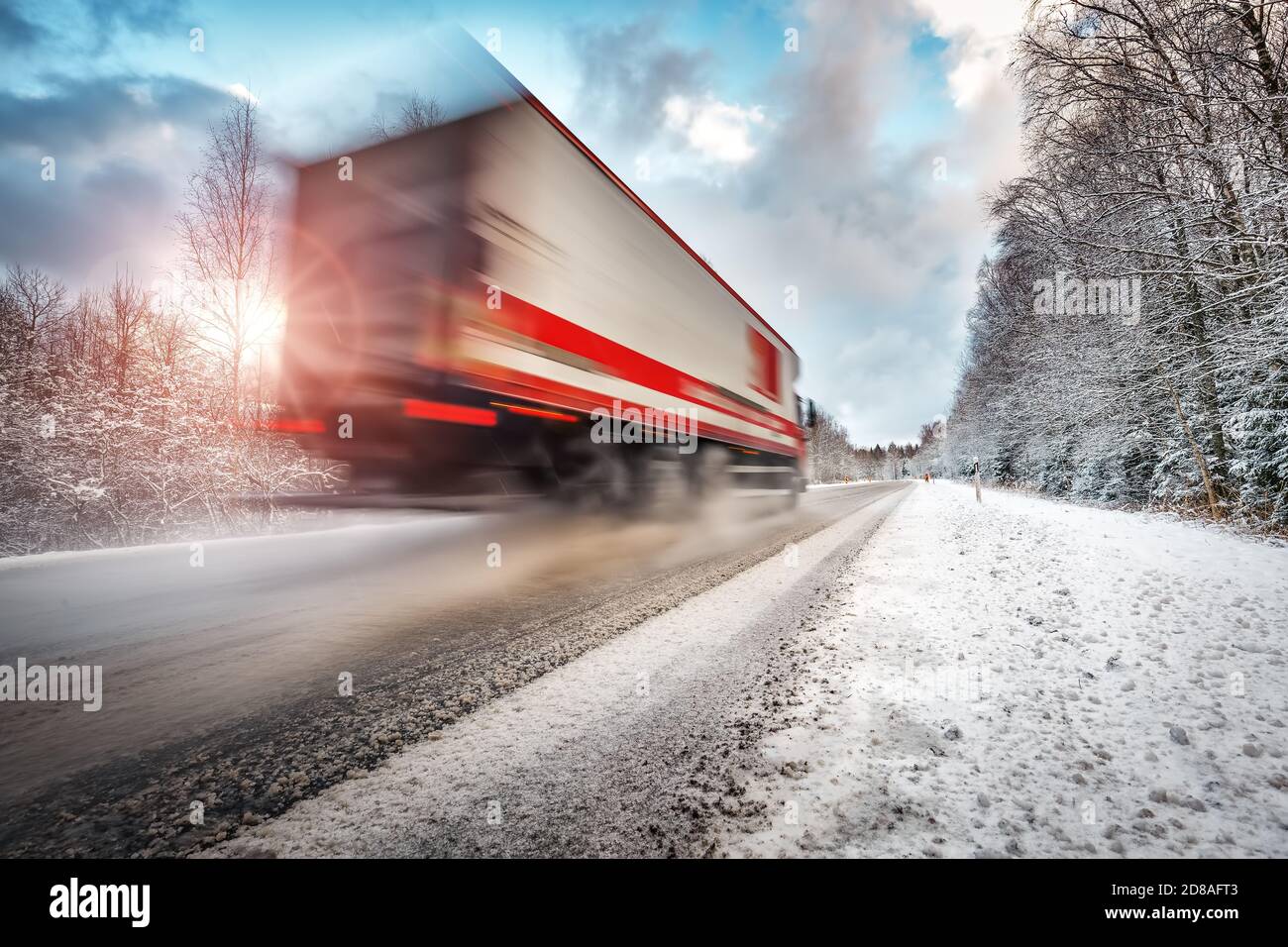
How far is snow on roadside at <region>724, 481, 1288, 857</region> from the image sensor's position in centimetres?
145

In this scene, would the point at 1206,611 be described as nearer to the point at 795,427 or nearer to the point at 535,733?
the point at 535,733

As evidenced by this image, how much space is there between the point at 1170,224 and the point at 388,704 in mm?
10249

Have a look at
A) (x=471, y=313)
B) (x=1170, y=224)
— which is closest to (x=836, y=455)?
(x=1170, y=224)

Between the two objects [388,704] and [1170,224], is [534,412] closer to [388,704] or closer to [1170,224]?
[388,704]

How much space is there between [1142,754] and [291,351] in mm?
6666

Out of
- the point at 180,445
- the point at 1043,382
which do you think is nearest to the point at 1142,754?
the point at 180,445

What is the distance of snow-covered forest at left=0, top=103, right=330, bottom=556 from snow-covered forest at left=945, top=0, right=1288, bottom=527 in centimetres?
1394

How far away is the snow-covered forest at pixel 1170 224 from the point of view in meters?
5.03

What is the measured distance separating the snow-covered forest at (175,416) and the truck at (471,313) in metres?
5.59

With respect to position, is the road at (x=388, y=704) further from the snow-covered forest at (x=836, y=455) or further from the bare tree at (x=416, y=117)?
the snow-covered forest at (x=836, y=455)

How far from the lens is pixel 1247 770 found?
5.64 feet

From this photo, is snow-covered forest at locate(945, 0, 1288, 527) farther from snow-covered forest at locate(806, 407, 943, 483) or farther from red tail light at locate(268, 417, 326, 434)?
snow-covered forest at locate(806, 407, 943, 483)

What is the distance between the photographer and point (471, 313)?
3918mm

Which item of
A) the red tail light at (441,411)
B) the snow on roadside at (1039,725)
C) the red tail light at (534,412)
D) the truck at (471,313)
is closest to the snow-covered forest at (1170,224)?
the snow on roadside at (1039,725)
